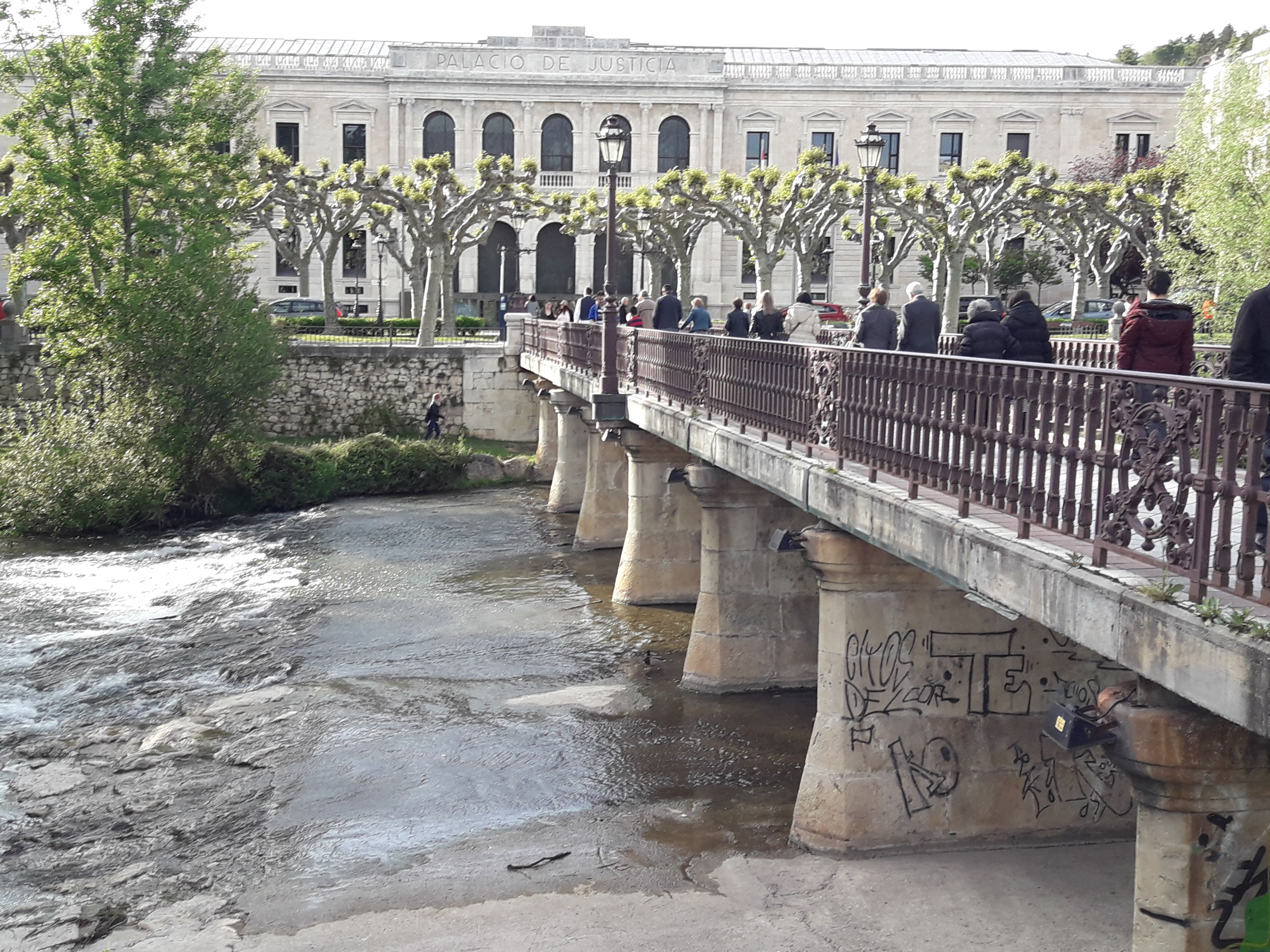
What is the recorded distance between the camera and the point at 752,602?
14.6 metres

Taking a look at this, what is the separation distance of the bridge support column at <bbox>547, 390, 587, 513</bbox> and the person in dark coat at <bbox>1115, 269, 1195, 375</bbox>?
64.5 ft

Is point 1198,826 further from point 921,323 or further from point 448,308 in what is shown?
point 448,308

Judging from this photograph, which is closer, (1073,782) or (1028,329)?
(1028,329)

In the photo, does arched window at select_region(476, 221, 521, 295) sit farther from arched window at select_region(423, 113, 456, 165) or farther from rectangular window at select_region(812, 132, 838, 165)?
rectangular window at select_region(812, 132, 838, 165)

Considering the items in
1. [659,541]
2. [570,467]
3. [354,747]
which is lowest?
[354,747]

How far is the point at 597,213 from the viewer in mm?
43031

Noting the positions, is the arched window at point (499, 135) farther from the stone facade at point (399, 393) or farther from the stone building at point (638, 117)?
the stone facade at point (399, 393)

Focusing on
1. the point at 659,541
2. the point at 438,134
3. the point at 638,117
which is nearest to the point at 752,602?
the point at 659,541

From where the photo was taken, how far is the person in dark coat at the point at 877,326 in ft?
35.9

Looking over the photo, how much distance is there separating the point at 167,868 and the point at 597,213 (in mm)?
34733

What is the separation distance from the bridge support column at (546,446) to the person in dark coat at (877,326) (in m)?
20.1

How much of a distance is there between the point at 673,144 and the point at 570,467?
3501 cm

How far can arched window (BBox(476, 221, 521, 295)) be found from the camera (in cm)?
5881

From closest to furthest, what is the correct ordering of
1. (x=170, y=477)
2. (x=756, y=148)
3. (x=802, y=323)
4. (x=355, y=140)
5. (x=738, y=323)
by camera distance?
(x=802, y=323) < (x=738, y=323) < (x=170, y=477) < (x=355, y=140) < (x=756, y=148)
